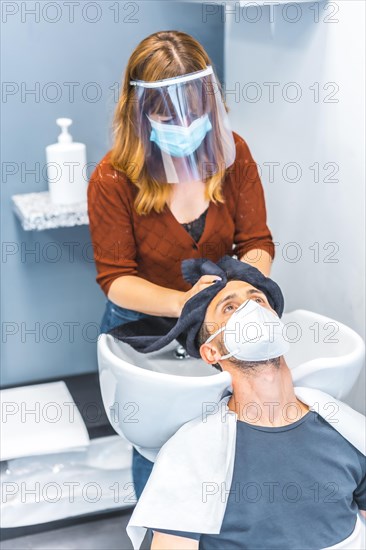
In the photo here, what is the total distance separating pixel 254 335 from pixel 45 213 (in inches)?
32.5

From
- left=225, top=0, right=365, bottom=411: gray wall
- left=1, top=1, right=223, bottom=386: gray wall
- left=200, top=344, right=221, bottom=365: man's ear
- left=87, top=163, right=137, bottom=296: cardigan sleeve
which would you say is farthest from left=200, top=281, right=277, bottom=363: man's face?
left=1, top=1, right=223, bottom=386: gray wall

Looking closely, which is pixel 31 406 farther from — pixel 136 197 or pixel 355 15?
pixel 355 15

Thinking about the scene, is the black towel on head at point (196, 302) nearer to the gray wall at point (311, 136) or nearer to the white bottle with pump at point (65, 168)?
the gray wall at point (311, 136)

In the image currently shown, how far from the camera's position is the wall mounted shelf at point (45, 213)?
6.83 ft

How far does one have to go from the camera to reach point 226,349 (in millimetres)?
1515

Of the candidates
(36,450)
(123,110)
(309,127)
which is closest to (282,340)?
(123,110)

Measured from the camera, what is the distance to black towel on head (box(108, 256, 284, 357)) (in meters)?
1.57

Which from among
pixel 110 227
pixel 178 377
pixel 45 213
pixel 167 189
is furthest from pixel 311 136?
pixel 178 377

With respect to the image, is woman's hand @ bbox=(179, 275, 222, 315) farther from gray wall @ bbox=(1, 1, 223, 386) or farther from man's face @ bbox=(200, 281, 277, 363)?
gray wall @ bbox=(1, 1, 223, 386)

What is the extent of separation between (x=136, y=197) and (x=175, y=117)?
21 cm

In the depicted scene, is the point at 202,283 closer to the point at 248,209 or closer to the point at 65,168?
the point at 248,209

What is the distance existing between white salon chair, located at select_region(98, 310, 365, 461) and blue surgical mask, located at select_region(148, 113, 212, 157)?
416 millimetres

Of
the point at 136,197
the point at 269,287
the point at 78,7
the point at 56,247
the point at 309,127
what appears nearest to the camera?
the point at 269,287

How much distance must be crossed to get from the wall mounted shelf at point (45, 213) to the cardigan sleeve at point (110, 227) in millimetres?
341
